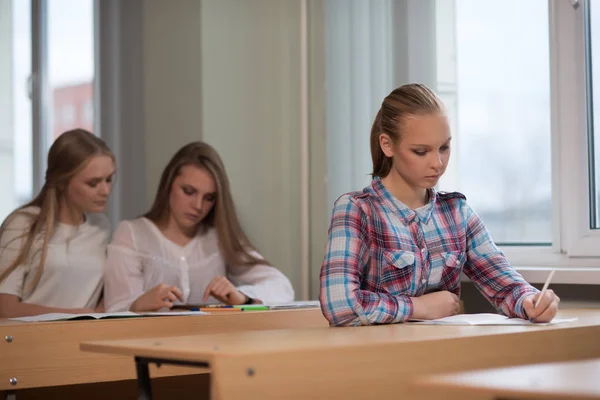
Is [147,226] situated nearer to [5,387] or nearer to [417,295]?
[5,387]

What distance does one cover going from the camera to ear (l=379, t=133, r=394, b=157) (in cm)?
194

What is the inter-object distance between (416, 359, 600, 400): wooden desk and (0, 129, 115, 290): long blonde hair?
188cm

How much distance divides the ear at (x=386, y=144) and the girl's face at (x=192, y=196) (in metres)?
1.03

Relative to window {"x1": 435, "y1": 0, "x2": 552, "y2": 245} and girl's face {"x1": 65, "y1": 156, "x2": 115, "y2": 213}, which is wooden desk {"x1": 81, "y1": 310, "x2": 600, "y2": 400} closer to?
window {"x1": 435, "y1": 0, "x2": 552, "y2": 245}

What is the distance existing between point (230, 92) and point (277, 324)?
129 centimetres

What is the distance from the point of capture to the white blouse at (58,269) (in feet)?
8.98

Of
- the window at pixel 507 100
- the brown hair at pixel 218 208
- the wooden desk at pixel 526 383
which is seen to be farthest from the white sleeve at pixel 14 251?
the wooden desk at pixel 526 383

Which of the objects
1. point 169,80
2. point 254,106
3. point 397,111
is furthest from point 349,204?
point 169,80

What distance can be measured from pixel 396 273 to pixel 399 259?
0.03 metres

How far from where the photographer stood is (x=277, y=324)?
2.33m

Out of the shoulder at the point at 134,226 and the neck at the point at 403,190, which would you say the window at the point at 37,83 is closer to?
the shoulder at the point at 134,226

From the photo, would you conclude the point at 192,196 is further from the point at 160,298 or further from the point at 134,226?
the point at 160,298

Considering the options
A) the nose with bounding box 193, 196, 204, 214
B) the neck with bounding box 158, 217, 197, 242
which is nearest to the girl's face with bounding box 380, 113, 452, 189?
the nose with bounding box 193, 196, 204, 214

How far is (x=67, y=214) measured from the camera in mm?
2873
